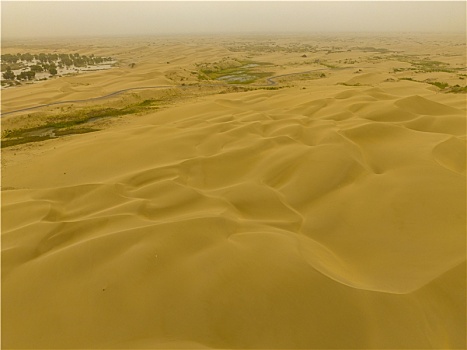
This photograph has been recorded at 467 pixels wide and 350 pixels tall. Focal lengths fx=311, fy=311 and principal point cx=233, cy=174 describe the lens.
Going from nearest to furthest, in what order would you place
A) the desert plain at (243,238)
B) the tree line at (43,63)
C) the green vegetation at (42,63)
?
1. the desert plain at (243,238)
2. the green vegetation at (42,63)
3. the tree line at (43,63)

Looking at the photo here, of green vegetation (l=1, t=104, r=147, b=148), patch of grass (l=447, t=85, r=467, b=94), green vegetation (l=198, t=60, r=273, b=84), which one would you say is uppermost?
green vegetation (l=1, t=104, r=147, b=148)

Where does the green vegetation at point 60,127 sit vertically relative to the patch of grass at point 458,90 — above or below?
above

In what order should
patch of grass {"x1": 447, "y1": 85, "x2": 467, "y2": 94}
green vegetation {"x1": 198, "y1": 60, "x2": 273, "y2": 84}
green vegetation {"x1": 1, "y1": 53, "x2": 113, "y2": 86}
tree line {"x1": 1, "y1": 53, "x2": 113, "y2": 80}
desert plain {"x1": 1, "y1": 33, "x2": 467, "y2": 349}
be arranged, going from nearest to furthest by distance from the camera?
desert plain {"x1": 1, "y1": 33, "x2": 467, "y2": 349} < patch of grass {"x1": 447, "y1": 85, "x2": 467, "y2": 94} < green vegetation {"x1": 198, "y1": 60, "x2": 273, "y2": 84} < green vegetation {"x1": 1, "y1": 53, "x2": 113, "y2": 86} < tree line {"x1": 1, "y1": 53, "x2": 113, "y2": 80}

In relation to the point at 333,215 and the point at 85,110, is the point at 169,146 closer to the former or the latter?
the point at 333,215

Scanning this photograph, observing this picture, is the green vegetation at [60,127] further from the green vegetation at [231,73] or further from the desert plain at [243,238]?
the green vegetation at [231,73]

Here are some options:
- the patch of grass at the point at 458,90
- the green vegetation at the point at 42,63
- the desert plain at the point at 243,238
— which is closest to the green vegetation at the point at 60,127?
the desert plain at the point at 243,238

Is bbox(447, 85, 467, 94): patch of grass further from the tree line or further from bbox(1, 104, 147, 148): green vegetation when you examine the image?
the tree line

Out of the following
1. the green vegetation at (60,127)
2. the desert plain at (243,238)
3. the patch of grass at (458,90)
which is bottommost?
the patch of grass at (458,90)

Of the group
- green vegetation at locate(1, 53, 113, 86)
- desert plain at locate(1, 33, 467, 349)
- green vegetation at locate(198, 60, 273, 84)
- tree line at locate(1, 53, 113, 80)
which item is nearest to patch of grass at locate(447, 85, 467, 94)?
desert plain at locate(1, 33, 467, 349)
